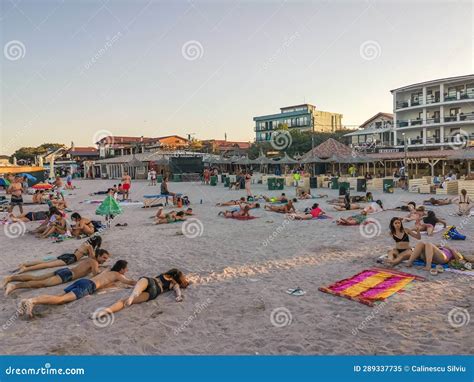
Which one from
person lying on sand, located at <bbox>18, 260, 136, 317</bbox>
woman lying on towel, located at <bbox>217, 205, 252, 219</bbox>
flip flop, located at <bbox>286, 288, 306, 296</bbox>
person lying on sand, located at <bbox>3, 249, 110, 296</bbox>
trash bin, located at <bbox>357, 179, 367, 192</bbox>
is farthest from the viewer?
trash bin, located at <bbox>357, 179, 367, 192</bbox>

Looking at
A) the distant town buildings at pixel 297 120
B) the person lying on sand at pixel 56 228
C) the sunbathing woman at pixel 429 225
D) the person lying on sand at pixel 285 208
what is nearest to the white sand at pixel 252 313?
the sunbathing woman at pixel 429 225

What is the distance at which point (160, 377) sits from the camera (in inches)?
138

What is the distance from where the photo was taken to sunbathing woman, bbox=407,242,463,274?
20.6 feet

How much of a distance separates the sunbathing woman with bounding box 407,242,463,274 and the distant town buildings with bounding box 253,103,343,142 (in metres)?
60.5

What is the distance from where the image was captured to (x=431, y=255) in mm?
6270

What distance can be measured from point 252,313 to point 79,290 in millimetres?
2410

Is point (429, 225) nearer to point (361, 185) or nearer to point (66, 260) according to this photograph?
point (66, 260)

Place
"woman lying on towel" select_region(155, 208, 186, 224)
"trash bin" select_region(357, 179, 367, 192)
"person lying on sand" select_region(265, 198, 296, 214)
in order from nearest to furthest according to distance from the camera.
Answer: "woman lying on towel" select_region(155, 208, 186, 224), "person lying on sand" select_region(265, 198, 296, 214), "trash bin" select_region(357, 179, 367, 192)

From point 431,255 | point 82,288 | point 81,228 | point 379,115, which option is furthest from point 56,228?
point 379,115

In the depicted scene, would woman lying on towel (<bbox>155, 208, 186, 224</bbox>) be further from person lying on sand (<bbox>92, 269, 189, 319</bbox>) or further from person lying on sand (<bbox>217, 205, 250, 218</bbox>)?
person lying on sand (<bbox>92, 269, 189, 319</bbox>)

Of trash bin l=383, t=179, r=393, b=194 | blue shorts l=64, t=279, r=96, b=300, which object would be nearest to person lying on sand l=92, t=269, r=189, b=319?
blue shorts l=64, t=279, r=96, b=300

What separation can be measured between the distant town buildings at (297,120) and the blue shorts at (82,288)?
62.3 metres

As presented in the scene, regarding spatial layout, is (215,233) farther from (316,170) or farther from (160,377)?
(316,170)

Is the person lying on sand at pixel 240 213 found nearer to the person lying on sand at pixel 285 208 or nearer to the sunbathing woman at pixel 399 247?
the person lying on sand at pixel 285 208
